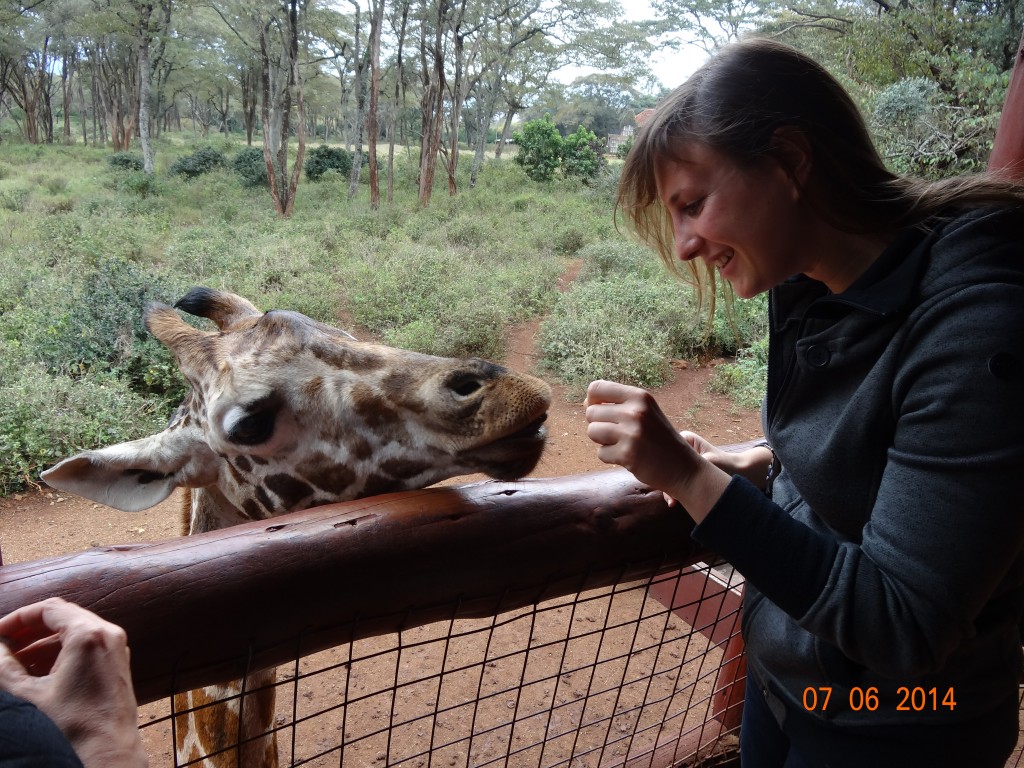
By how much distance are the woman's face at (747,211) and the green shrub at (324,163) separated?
21613mm

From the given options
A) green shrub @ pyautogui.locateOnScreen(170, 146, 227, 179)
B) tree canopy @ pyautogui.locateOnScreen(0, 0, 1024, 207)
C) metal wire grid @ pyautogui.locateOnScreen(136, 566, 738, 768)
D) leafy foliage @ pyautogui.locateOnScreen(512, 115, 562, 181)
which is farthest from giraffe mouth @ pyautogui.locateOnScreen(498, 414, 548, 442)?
Result: leafy foliage @ pyautogui.locateOnScreen(512, 115, 562, 181)

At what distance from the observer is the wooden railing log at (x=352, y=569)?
0.98m

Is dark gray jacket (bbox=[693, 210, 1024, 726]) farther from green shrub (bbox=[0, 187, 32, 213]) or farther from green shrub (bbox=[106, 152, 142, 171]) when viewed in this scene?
green shrub (bbox=[106, 152, 142, 171])

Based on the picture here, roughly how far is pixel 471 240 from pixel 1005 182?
12.5 m

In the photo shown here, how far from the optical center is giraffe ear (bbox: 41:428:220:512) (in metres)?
1.75

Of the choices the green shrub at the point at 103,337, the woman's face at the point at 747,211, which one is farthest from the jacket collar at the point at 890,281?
the green shrub at the point at 103,337

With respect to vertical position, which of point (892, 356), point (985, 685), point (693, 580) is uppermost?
point (892, 356)

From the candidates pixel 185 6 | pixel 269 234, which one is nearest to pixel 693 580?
pixel 269 234

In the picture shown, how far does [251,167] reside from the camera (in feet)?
62.2

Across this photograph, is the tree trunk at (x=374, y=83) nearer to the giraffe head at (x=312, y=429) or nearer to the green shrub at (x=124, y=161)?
the green shrub at (x=124, y=161)

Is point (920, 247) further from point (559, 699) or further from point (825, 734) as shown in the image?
point (559, 699)

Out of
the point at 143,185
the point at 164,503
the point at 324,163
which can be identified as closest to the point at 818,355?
the point at 164,503

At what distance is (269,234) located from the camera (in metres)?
11.3

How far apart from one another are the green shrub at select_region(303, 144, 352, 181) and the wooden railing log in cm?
2159
